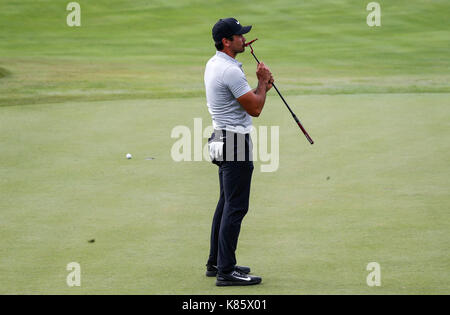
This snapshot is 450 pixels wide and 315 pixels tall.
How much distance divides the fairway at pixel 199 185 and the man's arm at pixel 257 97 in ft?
3.33

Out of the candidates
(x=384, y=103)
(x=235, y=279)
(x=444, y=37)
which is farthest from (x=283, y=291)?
(x=444, y=37)

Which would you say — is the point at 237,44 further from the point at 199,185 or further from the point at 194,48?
the point at 194,48

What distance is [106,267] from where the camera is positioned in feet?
16.8

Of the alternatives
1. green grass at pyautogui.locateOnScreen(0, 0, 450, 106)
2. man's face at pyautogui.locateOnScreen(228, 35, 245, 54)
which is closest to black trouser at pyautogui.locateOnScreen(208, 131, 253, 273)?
man's face at pyautogui.locateOnScreen(228, 35, 245, 54)

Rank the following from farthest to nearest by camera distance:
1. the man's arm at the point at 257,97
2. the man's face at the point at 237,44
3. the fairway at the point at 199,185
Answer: the fairway at the point at 199,185, the man's face at the point at 237,44, the man's arm at the point at 257,97

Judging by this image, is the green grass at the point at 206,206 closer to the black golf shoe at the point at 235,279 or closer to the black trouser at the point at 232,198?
the black golf shoe at the point at 235,279

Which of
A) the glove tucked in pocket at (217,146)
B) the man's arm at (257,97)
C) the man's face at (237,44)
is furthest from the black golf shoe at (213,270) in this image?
the man's face at (237,44)

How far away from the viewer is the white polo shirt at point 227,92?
4773mm

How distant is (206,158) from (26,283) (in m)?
4.12

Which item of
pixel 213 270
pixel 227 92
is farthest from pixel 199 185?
pixel 227 92

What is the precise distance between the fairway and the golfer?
0.19 m

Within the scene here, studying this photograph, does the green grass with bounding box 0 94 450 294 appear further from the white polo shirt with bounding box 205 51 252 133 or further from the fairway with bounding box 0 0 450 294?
the white polo shirt with bounding box 205 51 252 133

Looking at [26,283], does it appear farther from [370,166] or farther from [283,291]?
[370,166]

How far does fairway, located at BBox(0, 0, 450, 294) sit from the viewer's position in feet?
16.5
